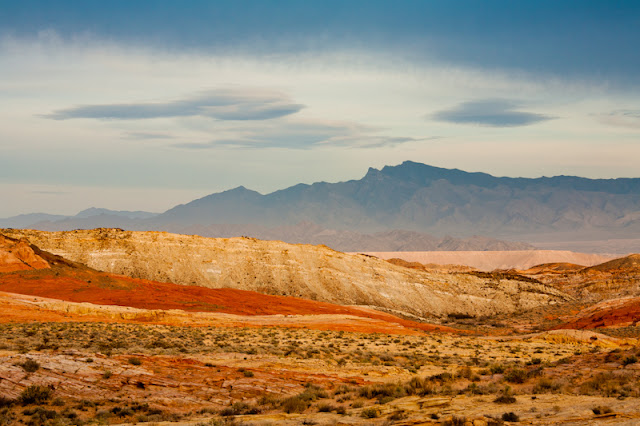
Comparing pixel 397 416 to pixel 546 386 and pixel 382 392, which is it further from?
pixel 546 386

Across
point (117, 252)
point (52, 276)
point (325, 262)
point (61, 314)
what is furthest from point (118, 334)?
point (325, 262)

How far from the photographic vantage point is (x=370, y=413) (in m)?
15.6

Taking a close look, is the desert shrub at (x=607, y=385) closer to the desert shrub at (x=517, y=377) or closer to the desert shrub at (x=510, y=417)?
the desert shrub at (x=517, y=377)

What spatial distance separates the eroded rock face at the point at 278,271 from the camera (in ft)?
255

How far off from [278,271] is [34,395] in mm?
65049

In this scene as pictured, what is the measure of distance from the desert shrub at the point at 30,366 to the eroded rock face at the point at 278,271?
5799 centimetres

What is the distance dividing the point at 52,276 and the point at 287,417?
52.9 m

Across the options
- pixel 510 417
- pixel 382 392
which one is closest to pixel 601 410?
pixel 510 417

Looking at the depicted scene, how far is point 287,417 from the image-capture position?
1631 cm

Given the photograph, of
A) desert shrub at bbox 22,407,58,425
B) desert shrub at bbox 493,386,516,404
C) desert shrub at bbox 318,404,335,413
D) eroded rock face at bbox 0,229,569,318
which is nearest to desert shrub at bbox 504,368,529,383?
desert shrub at bbox 493,386,516,404

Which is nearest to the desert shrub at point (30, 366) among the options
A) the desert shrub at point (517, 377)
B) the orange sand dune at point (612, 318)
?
the desert shrub at point (517, 377)

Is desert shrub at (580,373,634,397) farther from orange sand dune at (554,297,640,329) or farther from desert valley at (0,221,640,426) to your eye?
orange sand dune at (554,297,640,329)

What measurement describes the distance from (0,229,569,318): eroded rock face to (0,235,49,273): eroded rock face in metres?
9.13

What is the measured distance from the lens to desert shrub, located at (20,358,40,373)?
18.9m
